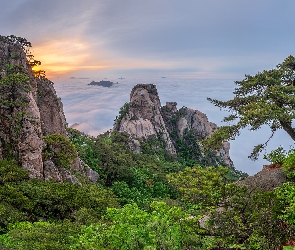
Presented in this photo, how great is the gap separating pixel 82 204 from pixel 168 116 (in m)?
65.3

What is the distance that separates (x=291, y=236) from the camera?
8430 mm

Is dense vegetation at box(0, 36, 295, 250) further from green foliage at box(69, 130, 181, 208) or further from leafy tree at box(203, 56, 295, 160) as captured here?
green foliage at box(69, 130, 181, 208)

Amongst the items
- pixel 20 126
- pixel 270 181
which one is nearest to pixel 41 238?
pixel 270 181

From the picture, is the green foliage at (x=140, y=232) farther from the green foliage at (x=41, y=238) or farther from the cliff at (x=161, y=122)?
the cliff at (x=161, y=122)

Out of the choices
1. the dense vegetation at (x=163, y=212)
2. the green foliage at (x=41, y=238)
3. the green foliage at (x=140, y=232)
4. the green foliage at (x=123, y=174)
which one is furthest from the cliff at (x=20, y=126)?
the green foliage at (x=140, y=232)

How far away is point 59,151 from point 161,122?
51.2m

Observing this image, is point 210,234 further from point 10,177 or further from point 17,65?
point 17,65

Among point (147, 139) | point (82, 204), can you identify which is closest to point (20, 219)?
point (82, 204)

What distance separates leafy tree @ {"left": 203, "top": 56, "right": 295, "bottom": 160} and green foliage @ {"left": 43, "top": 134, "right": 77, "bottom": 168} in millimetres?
15157

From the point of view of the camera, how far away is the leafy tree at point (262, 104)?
47.7 ft

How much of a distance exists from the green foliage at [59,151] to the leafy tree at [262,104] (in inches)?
597

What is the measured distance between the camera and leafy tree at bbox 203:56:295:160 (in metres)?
14.5

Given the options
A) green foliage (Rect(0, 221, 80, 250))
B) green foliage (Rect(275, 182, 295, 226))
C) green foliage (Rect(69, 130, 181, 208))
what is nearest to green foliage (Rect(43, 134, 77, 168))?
green foliage (Rect(69, 130, 181, 208))

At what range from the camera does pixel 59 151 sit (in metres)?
28.2
